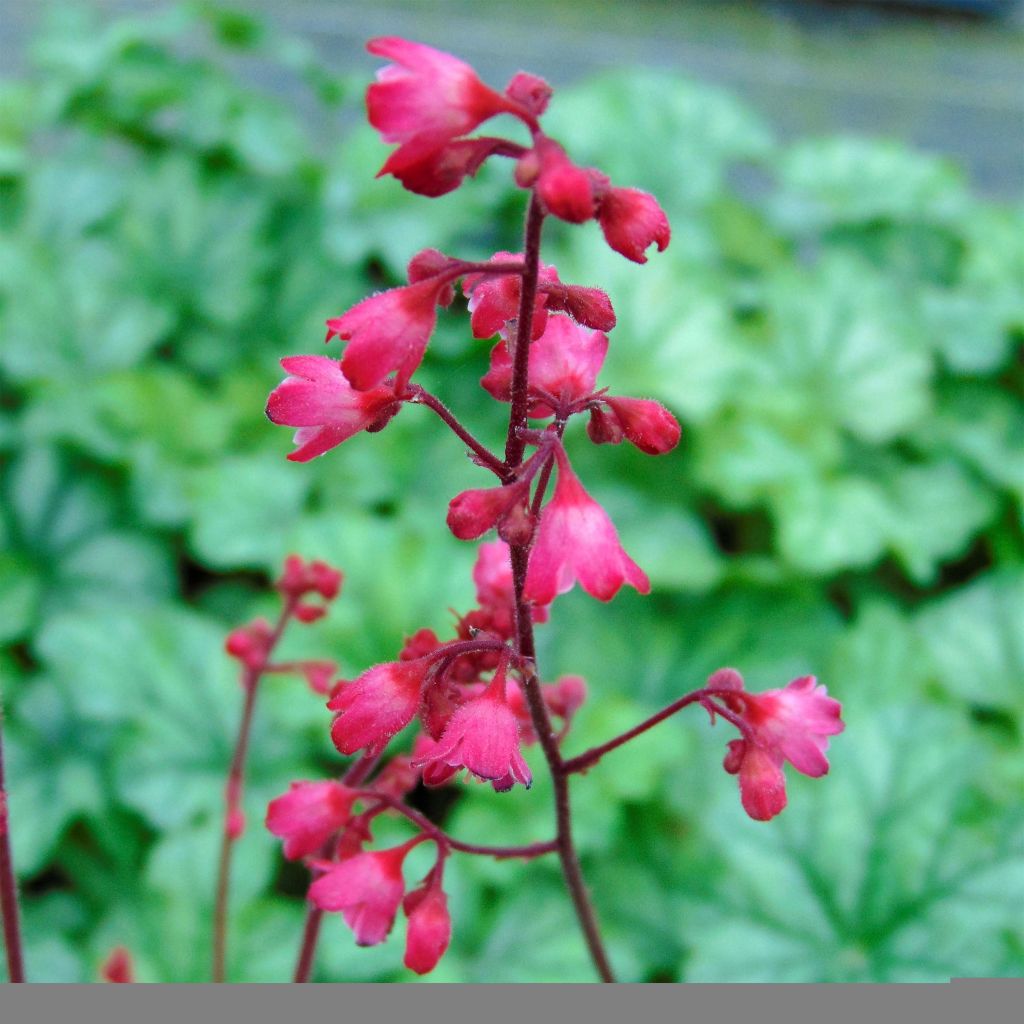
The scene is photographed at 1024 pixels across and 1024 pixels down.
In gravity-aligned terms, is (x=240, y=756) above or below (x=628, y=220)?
below

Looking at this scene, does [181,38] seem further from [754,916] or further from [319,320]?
[754,916]

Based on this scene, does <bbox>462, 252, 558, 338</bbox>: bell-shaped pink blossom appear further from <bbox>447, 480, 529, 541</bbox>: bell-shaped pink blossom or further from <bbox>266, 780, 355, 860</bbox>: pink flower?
<bbox>266, 780, 355, 860</bbox>: pink flower

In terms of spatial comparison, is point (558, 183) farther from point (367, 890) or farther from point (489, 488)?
point (367, 890)

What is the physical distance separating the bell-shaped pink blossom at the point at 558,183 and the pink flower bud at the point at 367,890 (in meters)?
0.44

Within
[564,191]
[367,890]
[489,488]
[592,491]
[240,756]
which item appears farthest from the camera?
[592,491]

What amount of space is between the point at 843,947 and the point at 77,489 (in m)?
1.63

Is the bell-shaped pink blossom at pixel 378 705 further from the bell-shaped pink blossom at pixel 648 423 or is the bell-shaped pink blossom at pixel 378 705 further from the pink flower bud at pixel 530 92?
the pink flower bud at pixel 530 92

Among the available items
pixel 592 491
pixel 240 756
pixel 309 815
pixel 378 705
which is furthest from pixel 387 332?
pixel 592 491

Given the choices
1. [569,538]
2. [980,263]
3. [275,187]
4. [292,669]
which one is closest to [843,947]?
[292,669]

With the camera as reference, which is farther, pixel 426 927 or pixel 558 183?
pixel 426 927

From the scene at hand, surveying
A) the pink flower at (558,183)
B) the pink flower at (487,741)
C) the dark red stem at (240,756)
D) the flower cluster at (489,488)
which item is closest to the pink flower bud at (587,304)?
the flower cluster at (489,488)

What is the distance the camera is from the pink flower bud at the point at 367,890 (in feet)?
2.51

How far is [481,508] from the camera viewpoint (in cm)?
63

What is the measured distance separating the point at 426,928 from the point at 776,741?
0.87ft
